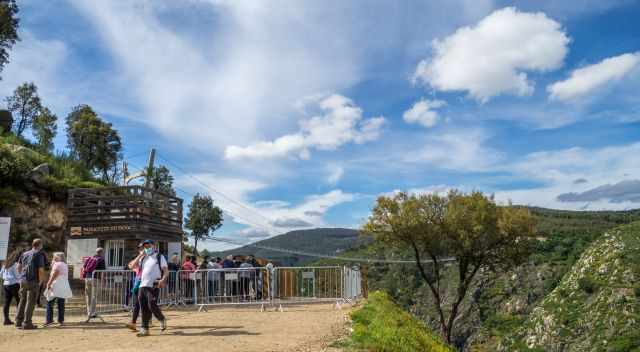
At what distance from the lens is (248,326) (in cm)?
1181

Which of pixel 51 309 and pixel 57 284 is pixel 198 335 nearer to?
pixel 57 284

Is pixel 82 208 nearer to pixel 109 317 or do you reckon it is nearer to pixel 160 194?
pixel 160 194

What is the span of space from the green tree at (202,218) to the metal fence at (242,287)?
26.7 meters

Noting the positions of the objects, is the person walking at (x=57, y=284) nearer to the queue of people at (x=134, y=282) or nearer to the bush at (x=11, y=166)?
the queue of people at (x=134, y=282)

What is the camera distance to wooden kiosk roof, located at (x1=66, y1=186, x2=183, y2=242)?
22031 mm

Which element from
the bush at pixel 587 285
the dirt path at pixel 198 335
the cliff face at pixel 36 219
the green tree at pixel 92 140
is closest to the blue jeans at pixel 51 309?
the dirt path at pixel 198 335

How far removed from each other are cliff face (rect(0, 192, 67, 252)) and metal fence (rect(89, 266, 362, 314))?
364 inches

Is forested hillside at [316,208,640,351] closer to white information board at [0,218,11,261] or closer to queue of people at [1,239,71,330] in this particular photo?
white information board at [0,218,11,261]

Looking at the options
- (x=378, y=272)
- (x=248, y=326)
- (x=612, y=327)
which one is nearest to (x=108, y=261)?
(x=248, y=326)

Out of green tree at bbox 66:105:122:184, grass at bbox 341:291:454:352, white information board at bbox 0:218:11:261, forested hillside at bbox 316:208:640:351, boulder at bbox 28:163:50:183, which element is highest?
green tree at bbox 66:105:122:184

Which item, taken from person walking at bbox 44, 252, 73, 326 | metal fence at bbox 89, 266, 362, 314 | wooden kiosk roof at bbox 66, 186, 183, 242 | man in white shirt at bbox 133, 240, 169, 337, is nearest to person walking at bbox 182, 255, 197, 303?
metal fence at bbox 89, 266, 362, 314

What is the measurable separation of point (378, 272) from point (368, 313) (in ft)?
253

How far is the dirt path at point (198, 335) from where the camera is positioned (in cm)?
903

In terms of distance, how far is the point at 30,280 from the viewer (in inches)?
443
